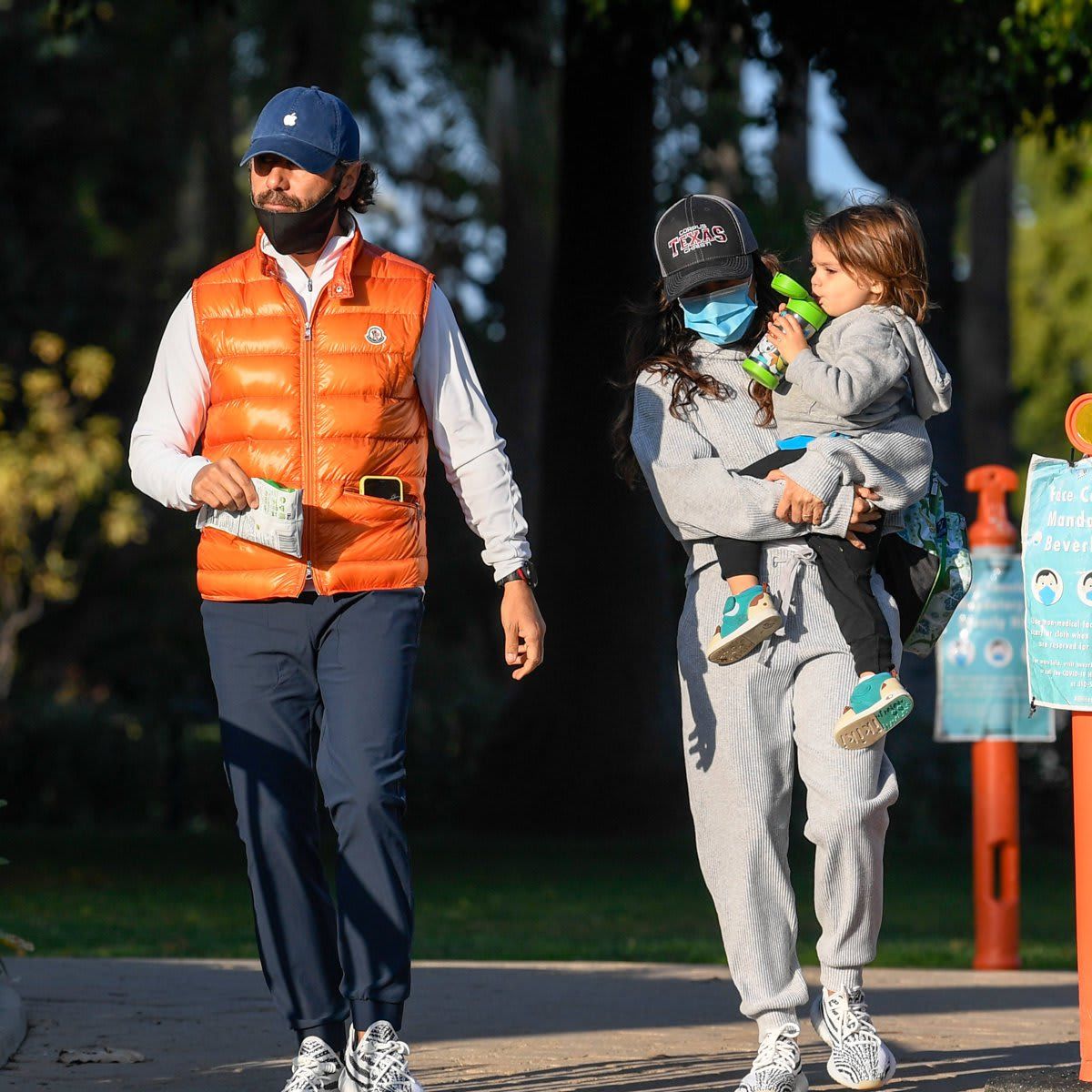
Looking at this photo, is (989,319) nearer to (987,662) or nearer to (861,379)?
(987,662)

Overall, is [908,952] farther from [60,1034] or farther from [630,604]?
[630,604]

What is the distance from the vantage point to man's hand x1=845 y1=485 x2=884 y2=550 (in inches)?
179

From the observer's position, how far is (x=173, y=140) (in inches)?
1061

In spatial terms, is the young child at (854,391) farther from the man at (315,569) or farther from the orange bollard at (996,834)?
the orange bollard at (996,834)

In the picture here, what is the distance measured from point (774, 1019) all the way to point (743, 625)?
2.87 feet

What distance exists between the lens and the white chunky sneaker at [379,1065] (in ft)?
14.2

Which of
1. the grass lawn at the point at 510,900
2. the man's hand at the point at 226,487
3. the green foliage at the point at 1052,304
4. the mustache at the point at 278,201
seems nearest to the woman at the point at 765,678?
the mustache at the point at 278,201

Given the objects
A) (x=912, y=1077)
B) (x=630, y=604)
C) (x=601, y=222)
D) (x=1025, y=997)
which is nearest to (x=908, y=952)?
(x=1025, y=997)

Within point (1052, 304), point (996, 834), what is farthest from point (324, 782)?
point (1052, 304)

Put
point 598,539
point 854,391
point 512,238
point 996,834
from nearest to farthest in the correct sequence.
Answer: point 854,391 → point 996,834 → point 598,539 → point 512,238

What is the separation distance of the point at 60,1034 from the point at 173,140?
22.6m

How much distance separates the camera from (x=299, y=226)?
4559 millimetres

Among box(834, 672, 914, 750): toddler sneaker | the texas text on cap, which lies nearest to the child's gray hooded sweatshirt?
the texas text on cap

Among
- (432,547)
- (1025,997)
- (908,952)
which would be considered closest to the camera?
(1025,997)
